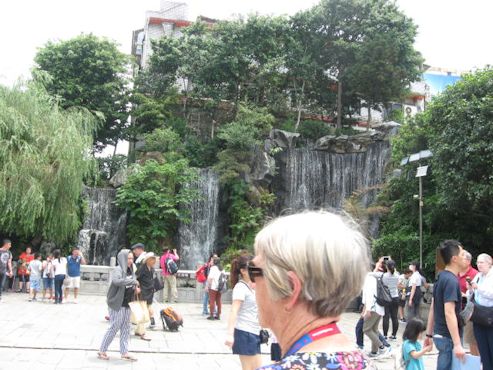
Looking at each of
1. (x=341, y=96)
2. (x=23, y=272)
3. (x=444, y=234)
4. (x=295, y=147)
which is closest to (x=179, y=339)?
(x=23, y=272)

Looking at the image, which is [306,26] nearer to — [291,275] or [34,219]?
[34,219]

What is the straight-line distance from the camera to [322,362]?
1.52 m

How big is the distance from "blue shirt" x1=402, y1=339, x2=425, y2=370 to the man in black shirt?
77cm

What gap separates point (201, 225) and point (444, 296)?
24.2 meters

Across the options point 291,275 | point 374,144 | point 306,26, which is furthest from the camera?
point 306,26

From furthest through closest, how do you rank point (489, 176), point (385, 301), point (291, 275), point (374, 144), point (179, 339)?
point (374, 144) → point (489, 176) → point (179, 339) → point (385, 301) → point (291, 275)

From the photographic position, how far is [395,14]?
106 feet

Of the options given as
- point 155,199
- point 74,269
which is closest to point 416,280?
point 74,269

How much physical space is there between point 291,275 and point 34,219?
18363 mm

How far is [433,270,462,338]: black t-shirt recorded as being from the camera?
4750 millimetres

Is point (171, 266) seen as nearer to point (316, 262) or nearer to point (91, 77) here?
point (316, 262)

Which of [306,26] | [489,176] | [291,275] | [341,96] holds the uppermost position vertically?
[306,26]

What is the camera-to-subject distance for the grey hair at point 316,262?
1612 millimetres

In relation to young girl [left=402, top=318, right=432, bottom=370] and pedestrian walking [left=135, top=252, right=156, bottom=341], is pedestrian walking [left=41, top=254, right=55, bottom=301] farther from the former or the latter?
young girl [left=402, top=318, right=432, bottom=370]
